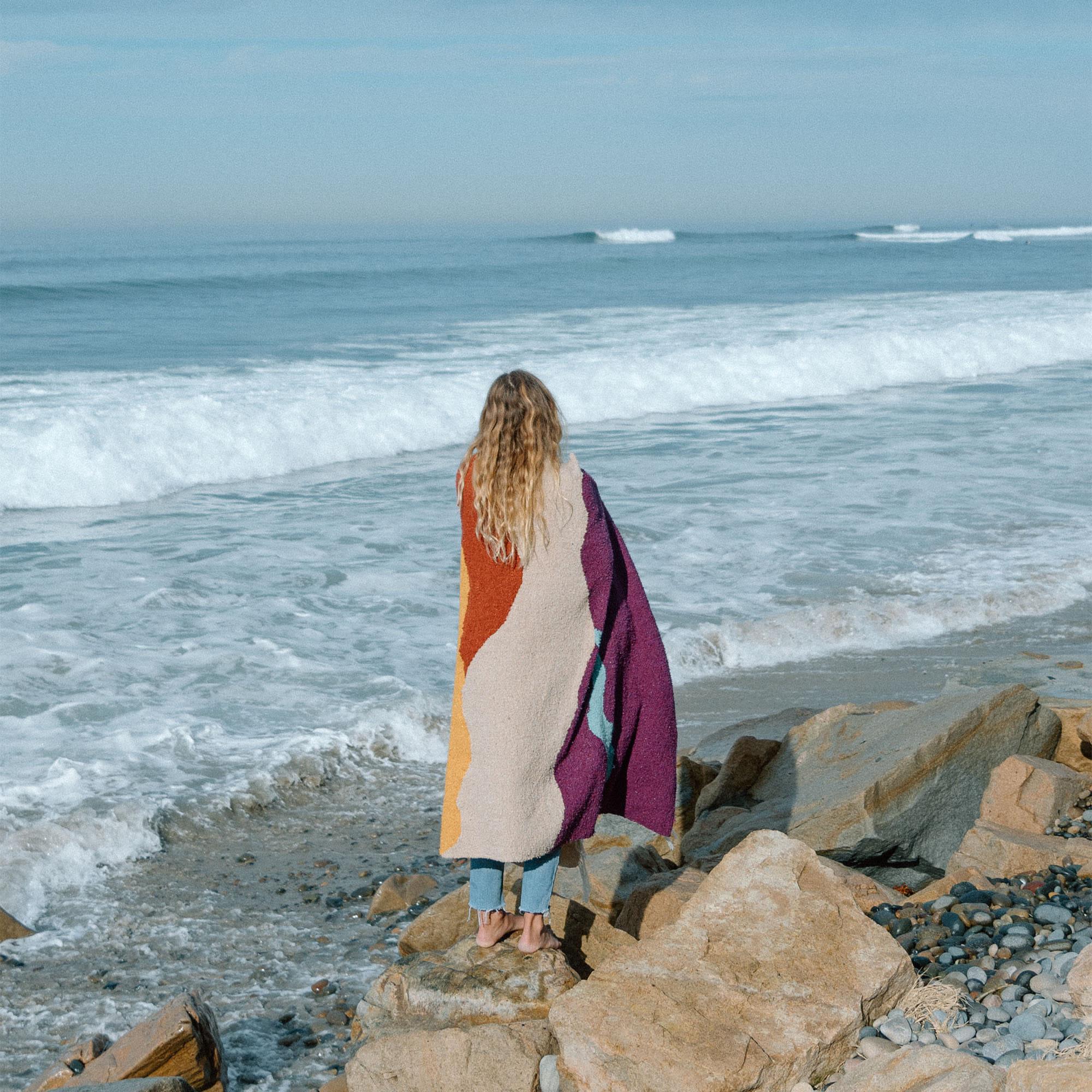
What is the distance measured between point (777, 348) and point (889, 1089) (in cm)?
1804

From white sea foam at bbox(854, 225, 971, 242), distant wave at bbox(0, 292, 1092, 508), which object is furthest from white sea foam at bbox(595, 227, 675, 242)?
distant wave at bbox(0, 292, 1092, 508)

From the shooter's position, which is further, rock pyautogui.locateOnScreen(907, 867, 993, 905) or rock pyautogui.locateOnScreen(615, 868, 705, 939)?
rock pyautogui.locateOnScreen(907, 867, 993, 905)

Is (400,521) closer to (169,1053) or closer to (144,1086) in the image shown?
(169,1053)

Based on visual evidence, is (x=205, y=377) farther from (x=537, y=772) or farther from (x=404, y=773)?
(x=537, y=772)

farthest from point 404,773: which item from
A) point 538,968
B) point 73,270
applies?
point 73,270

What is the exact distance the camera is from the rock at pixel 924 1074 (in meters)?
2.44

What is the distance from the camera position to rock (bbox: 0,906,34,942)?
416cm

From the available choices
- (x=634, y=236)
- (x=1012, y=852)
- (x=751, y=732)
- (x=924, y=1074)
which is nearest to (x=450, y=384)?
(x=751, y=732)

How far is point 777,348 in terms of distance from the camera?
19844 millimetres

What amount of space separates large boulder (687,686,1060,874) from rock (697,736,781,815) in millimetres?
58

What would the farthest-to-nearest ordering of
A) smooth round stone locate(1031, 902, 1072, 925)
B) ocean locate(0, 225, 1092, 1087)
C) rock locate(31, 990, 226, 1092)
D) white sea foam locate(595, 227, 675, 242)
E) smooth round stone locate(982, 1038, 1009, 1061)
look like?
white sea foam locate(595, 227, 675, 242)
ocean locate(0, 225, 1092, 1087)
smooth round stone locate(1031, 902, 1072, 925)
rock locate(31, 990, 226, 1092)
smooth round stone locate(982, 1038, 1009, 1061)

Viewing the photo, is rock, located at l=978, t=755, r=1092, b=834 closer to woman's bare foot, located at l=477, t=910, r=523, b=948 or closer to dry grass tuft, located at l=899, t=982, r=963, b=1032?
dry grass tuft, located at l=899, t=982, r=963, b=1032

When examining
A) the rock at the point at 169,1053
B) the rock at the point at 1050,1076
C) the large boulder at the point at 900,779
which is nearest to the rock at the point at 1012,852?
the large boulder at the point at 900,779

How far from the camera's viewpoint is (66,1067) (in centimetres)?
324
